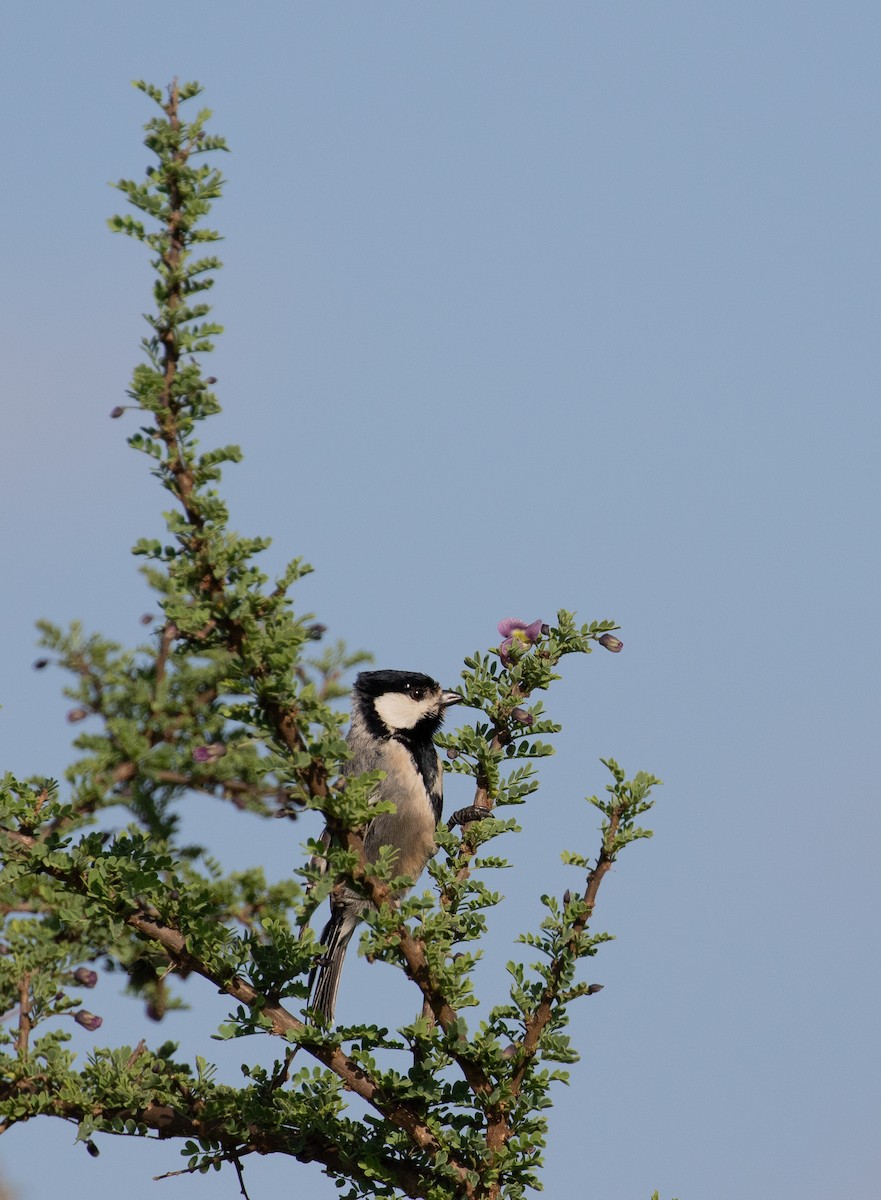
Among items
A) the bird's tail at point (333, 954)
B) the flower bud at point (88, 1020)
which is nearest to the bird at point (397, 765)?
the bird's tail at point (333, 954)

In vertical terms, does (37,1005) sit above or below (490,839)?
below

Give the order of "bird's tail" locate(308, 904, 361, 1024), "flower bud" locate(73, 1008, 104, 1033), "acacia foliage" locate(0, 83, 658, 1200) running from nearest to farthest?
"acacia foliage" locate(0, 83, 658, 1200) < "flower bud" locate(73, 1008, 104, 1033) < "bird's tail" locate(308, 904, 361, 1024)

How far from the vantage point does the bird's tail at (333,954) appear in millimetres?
7188

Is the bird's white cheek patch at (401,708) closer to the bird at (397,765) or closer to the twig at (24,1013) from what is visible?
the bird at (397,765)

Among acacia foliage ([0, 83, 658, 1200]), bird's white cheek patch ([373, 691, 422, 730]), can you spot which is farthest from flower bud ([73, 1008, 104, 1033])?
bird's white cheek patch ([373, 691, 422, 730])

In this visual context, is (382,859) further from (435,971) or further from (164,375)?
(164,375)

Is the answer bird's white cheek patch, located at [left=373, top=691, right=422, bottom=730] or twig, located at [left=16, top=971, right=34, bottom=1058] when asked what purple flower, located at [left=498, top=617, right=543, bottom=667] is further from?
bird's white cheek patch, located at [left=373, top=691, right=422, bottom=730]

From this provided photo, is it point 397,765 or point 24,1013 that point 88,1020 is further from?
point 397,765

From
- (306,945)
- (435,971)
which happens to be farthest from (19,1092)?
(435,971)

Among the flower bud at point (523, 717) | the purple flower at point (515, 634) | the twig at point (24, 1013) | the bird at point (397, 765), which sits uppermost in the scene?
the bird at point (397, 765)

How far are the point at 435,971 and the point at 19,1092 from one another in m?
1.49

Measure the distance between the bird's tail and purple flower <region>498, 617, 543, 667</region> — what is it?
2375 millimetres

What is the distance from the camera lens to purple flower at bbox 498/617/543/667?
5285 millimetres

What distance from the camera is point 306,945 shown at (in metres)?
4.40
